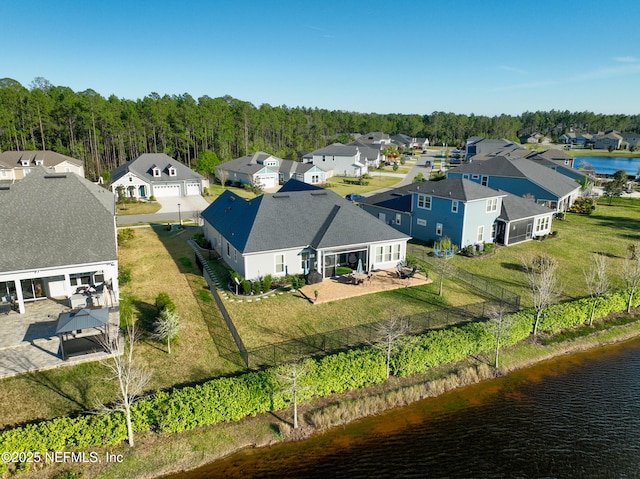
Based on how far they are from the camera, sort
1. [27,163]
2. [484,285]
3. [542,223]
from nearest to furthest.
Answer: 1. [484,285]
2. [542,223]
3. [27,163]

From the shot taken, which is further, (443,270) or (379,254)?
(379,254)

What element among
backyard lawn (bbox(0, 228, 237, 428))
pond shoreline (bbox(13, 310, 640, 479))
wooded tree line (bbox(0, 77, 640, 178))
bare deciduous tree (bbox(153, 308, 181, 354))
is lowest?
pond shoreline (bbox(13, 310, 640, 479))

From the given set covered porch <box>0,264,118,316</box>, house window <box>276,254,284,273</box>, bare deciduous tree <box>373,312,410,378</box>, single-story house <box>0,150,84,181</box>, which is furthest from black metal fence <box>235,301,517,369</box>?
single-story house <box>0,150,84,181</box>

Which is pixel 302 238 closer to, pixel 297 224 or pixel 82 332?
pixel 297 224

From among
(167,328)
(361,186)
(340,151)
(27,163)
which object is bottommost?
(167,328)

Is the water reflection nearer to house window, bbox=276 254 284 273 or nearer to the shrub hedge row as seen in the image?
the shrub hedge row

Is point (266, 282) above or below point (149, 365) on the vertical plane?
above

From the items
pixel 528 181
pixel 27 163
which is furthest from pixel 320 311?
pixel 27 163
